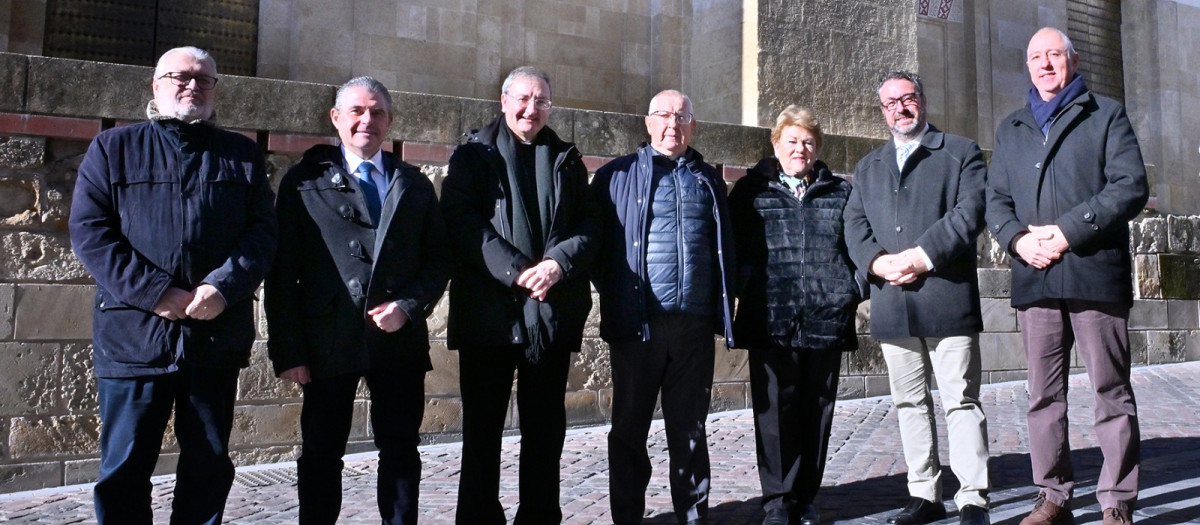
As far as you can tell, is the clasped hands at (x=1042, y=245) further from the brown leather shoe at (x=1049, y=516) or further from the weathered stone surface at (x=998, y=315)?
the weathered stone surface at (x=998, y=315)

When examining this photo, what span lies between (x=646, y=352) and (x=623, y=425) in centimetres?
30

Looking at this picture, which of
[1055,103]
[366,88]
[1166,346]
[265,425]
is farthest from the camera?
[1166,346]

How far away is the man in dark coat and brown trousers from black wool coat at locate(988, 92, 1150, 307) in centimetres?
221

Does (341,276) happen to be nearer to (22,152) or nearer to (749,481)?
(749,481)

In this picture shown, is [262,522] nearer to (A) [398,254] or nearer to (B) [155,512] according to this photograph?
(B) [155,512]

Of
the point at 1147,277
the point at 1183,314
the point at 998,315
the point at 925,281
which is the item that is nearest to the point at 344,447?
the point at 925,281

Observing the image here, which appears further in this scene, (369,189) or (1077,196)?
(1077,196)

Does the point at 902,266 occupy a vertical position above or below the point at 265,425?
above

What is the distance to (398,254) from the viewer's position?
3742 millimetres

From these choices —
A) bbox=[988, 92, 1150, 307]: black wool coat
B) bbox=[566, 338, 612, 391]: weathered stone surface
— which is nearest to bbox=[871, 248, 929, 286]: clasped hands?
bbox=[988, 92, 1150, 307]: black wool coat

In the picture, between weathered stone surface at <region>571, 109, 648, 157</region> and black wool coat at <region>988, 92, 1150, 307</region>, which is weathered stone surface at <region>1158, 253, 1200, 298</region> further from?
black wool coat at <region>988, 92, 1150, 307</region>

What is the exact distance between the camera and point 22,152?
5340mm

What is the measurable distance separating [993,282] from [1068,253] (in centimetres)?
481

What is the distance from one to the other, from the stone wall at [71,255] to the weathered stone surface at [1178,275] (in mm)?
4949
